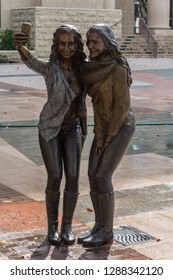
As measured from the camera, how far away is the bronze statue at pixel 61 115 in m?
5.67

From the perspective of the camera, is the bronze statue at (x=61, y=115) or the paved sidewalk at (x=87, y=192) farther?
the paved sidewalk at (x=87, y=192)

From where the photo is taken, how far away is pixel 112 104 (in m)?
5.63

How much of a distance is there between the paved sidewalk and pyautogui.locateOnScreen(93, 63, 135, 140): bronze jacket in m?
1.11

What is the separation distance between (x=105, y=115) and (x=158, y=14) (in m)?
35.6

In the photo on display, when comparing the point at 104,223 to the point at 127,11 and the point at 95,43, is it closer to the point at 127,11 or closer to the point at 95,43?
the point at 95,43

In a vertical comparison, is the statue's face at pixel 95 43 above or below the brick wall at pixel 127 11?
above

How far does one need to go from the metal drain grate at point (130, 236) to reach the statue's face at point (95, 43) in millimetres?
1805

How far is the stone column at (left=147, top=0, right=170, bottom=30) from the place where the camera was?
40.1 meters

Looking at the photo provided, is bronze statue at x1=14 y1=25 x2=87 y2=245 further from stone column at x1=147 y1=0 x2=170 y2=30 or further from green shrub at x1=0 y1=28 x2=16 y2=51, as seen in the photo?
stone column at x1=147 y1=0 x2=170 y2=30

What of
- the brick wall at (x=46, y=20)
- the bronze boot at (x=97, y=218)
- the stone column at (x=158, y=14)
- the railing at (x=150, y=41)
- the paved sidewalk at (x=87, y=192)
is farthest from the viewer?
the stone column at (x=158, y=14)

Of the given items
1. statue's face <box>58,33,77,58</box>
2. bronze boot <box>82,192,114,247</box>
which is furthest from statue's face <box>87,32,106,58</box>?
bronze boot <box>82,192,114,247</box>

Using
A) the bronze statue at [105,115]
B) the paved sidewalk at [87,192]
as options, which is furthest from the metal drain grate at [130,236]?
the bronze statue at [105,115]

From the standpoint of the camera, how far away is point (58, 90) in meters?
5.67

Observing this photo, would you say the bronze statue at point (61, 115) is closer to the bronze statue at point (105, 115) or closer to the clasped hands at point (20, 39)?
the clasped hands at point (20, 39)
